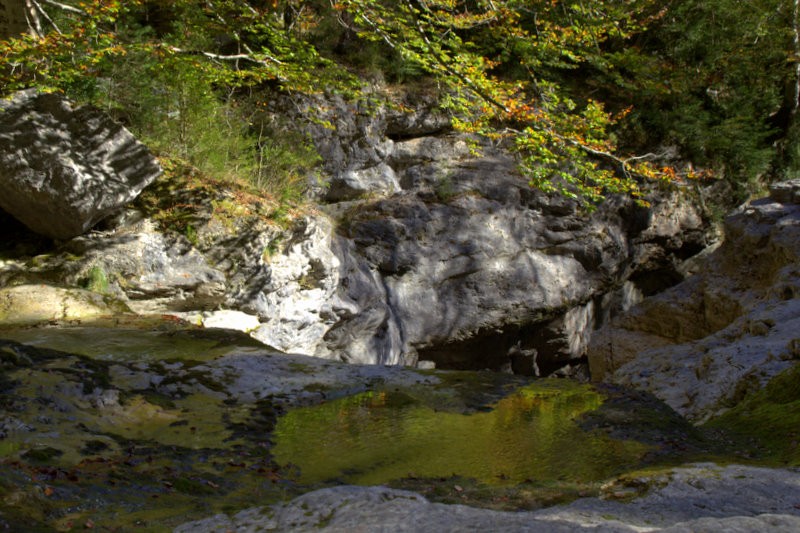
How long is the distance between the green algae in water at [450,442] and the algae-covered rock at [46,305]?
13.0ft

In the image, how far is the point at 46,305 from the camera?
7.05 m

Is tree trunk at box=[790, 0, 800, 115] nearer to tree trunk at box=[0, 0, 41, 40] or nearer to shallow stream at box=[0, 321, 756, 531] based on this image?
shallow stream at box=[0, 321, 756, 531]

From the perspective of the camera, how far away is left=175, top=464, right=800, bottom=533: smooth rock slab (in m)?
2.12

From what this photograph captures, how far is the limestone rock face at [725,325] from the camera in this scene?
19.0ft

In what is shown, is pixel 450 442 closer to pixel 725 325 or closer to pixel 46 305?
pixel 46 305

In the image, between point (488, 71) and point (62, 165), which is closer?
point (62, 165)

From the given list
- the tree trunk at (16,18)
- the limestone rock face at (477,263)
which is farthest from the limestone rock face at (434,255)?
the tree trunk at (16,18)

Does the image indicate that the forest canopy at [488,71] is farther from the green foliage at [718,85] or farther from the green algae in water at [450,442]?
the green algae in water at [450,442]

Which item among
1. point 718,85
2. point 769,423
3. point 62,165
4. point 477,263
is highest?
point 718,85

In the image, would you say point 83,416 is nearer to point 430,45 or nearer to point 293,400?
point 293,400

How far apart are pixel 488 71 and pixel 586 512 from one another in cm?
1634

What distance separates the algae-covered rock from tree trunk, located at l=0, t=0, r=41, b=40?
146 inches

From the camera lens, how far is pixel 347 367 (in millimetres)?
5758

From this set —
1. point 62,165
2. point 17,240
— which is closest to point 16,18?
point 62,165
